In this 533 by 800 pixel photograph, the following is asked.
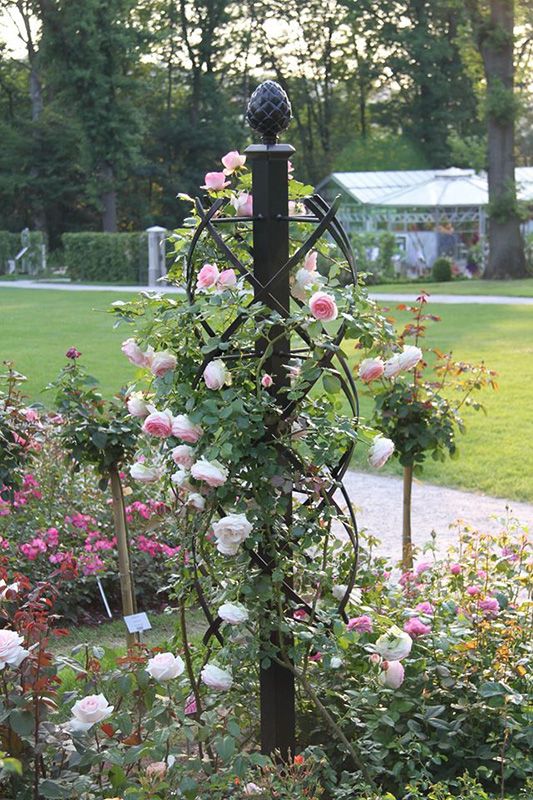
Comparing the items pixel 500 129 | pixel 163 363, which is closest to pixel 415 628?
pixel 163 363

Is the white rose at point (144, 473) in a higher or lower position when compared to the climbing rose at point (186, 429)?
lower

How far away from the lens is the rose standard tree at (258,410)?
8.30 ft

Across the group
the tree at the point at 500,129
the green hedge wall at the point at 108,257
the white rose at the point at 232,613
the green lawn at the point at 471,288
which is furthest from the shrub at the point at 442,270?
the white rose at the point at 232,613

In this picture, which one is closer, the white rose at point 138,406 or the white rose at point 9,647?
the white rose at point 9,647

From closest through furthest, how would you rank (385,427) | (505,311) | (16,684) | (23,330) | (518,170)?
(16,684) < (385,427) < (23,330) < (505,311) < (518,170)

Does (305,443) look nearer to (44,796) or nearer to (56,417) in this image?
(44,796)

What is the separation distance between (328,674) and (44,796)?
84 centimetres

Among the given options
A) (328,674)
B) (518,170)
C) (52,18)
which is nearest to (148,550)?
(328,674)

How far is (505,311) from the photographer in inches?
678

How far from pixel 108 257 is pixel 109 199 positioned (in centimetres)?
639

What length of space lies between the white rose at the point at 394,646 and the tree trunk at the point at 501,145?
73.0 feet

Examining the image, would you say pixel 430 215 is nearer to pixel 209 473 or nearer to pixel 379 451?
pixel 379 451

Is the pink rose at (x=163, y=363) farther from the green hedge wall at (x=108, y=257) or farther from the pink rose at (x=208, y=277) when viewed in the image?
the green hedge wall at (x=108, y=257)

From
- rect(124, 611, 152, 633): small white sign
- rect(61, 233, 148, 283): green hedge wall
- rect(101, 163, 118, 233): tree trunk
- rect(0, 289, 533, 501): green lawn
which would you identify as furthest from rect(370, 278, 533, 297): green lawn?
rect(124, 611, 152, 633): small white sign
